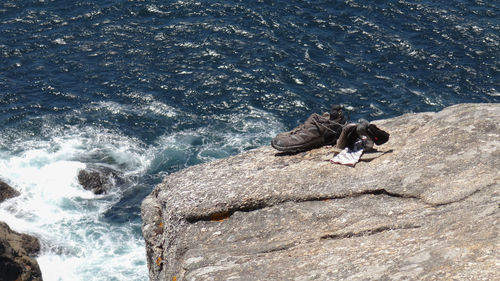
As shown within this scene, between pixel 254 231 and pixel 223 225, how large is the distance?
0.75 metres

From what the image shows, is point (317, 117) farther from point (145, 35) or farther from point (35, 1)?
point (35, 1)

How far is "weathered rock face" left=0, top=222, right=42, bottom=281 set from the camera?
23.0 metres

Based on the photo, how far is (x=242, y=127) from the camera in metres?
36.6

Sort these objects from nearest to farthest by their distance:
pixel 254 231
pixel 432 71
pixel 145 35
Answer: pixel 254 231 → pixel 432 71 → pixel 145 35

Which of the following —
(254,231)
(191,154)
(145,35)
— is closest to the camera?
(254,231)

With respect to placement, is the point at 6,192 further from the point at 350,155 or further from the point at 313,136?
the point at 350,155

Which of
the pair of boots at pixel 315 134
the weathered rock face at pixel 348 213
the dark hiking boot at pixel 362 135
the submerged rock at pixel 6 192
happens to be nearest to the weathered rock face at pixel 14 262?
the submerged rock at pixel 6 192

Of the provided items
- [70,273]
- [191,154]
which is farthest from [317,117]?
[191,154]

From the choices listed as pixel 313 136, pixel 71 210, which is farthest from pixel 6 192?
pixel 313 136

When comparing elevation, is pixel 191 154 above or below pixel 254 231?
below

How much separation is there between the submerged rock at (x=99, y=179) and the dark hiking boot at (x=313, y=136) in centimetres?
2113

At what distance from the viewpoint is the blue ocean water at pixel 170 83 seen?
31.9 m

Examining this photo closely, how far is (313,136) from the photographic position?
13430 mm

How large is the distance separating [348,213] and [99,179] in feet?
80.2
